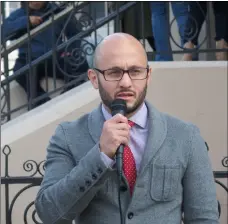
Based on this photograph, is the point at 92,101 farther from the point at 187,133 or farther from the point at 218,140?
the point at 187,133

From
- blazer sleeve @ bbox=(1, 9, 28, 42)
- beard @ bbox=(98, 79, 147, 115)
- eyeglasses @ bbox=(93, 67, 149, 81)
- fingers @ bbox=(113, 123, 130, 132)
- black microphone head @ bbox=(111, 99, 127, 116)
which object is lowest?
fingers @ bbox=(113, 123, 130, 132)

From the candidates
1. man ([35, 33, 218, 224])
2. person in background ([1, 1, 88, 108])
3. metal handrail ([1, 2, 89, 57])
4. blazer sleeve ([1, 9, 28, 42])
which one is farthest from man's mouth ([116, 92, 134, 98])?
blazer sleeve ([1, 9, 28, 42])

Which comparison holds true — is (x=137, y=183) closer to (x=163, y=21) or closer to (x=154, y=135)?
(x=154, y=135)

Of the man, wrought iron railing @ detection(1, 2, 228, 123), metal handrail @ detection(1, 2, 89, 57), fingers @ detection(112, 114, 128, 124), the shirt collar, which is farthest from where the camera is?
metal handrail @ detection(1, 2, 89, 57)

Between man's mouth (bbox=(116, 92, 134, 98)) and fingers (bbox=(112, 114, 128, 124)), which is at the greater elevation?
man's mouth (bbox=(116, 92, 134, 98))

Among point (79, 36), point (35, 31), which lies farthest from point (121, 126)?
point (35, 31)

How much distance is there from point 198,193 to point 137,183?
0.68 feet

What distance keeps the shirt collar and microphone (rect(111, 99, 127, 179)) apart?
0.12 m

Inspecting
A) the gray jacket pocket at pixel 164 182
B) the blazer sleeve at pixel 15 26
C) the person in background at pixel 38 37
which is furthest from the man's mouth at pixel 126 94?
the blazer sleeve at pixel 15 26

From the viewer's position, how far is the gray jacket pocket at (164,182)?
7.41ft

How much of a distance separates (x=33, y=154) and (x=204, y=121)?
1.32 meters

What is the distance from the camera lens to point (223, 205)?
533 centimetres

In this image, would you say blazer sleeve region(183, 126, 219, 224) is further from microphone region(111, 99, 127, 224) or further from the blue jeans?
the blue jeans

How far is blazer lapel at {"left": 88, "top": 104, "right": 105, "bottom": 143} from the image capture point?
234cm
